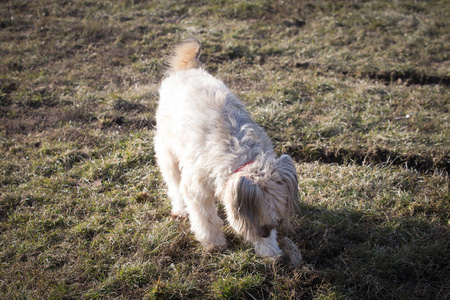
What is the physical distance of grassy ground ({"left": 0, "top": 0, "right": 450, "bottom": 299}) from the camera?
3.11 metres

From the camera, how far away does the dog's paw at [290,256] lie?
3121 mm

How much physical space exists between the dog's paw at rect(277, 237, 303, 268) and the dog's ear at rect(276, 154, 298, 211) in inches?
23.5

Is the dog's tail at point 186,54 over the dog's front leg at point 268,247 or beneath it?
over

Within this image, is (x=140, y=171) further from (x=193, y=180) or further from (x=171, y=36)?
(x=171, y=36)

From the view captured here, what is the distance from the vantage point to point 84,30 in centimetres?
840

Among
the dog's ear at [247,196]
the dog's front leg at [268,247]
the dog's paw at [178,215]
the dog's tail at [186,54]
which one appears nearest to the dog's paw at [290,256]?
the dog's front leg at [268,247]

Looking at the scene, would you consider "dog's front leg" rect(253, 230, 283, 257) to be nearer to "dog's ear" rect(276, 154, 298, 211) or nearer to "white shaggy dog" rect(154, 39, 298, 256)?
"white shaggy dog" rect(154, 39, 298, 256)

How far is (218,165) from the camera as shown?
2803mm

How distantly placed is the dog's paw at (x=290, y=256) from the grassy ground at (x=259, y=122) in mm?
69

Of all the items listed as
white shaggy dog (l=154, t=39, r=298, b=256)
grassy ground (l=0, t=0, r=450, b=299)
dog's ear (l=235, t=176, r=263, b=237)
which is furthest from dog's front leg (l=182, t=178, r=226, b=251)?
dog's ear (l=235, t=176, r=263, b=237)

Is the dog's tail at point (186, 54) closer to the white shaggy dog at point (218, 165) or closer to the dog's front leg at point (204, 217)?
the white shaggy dog at point (218, 165)

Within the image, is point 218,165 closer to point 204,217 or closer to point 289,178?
point 289,178

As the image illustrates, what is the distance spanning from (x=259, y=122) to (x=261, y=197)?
286cm

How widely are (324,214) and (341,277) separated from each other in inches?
31.1
